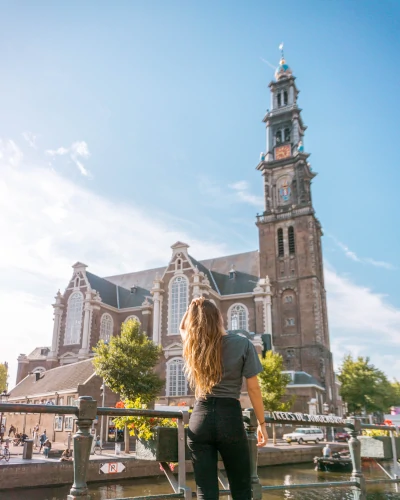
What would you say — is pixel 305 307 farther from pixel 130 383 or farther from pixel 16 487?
pixel 16 487

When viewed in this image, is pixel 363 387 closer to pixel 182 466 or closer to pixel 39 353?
pixel 39 353

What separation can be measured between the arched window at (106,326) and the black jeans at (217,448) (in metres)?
50.0

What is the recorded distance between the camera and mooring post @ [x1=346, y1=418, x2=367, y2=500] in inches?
200

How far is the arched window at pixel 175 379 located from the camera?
42.0 meters

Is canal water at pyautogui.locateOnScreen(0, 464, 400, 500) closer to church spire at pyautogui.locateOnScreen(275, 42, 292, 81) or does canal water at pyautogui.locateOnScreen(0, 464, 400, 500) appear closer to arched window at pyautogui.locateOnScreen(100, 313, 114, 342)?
arched window at pyautogui.locateOnScreen(100, 313, 114, 342)

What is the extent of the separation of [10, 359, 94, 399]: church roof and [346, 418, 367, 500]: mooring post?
3029cm

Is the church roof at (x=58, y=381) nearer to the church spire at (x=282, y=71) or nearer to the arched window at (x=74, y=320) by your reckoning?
the arched window at (x=74, y=320)

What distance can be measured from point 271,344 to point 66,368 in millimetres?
20142

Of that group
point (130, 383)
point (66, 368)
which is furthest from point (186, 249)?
point (130, 383)

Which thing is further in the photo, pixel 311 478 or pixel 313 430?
pixel 313 430

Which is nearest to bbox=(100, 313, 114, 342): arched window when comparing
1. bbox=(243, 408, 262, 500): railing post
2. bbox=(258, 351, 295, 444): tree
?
bbox=(258, 351, 295, 444): tree

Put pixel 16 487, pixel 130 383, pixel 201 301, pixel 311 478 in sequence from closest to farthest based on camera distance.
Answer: pixel 201 301 < pixel 16 487 < pixel 311 478 < pixel 130 383

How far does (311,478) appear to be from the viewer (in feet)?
68.3

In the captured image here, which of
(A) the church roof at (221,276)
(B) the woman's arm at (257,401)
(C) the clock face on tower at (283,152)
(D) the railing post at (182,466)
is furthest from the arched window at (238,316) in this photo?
(B) the woman's arm at (257,401)
